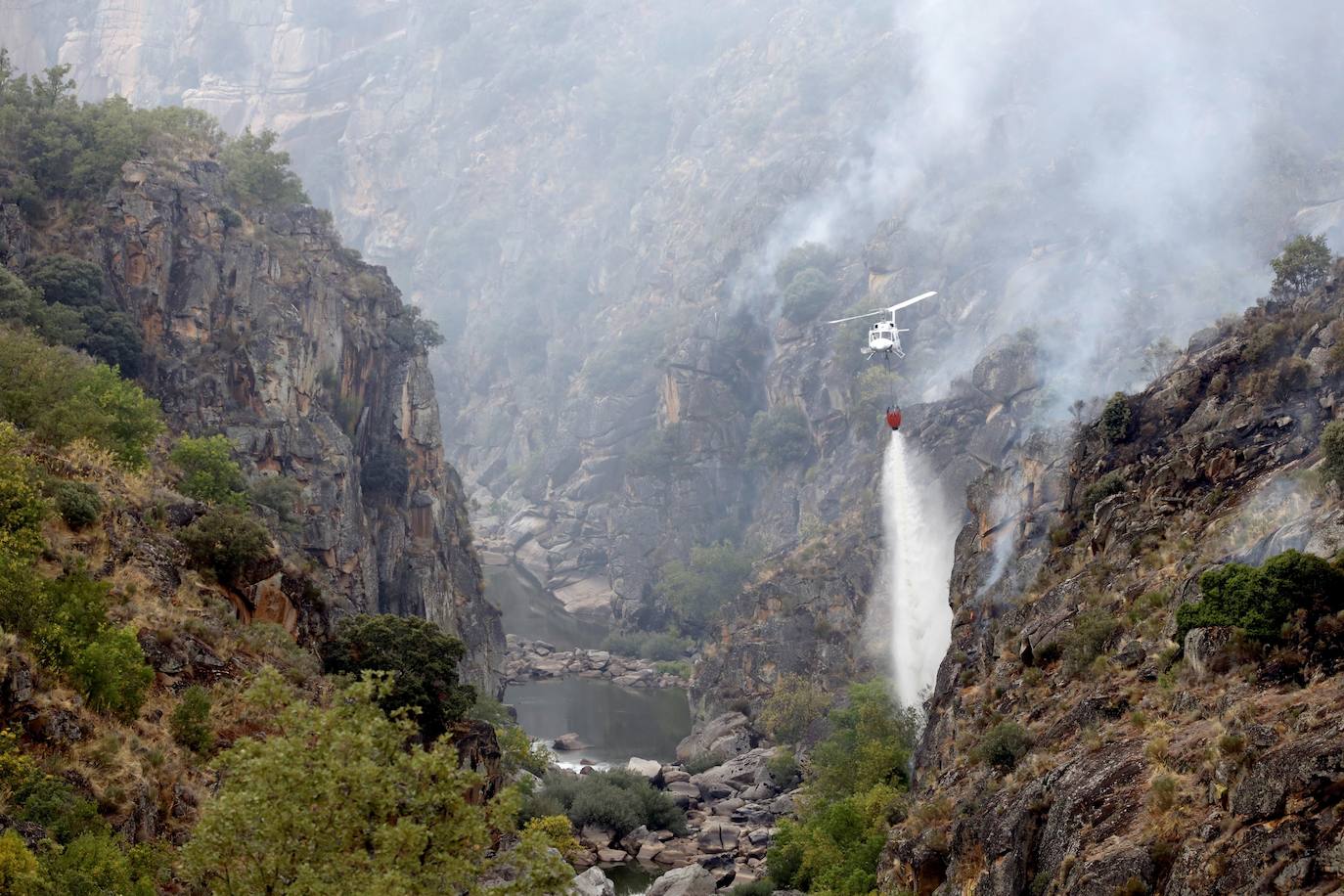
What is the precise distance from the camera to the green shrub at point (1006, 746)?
36.3 metres

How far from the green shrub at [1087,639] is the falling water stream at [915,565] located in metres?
48.9

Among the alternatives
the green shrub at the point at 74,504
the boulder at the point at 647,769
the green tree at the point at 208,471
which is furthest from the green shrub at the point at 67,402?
the boulder at the point at 647,769

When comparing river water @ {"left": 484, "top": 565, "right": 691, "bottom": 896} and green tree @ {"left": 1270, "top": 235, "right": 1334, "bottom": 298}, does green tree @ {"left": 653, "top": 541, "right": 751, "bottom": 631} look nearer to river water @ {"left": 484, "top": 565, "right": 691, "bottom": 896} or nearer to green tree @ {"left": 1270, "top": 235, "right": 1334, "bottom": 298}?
river water @ {"left": 484, "top": 565, "right": 691, "bottom": 896}

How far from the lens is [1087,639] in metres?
37.3

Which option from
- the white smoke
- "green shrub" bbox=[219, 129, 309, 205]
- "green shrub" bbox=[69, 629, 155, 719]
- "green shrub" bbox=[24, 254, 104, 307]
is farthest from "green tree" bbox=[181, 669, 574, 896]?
the white smoke

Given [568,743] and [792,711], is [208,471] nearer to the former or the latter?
[568,743]

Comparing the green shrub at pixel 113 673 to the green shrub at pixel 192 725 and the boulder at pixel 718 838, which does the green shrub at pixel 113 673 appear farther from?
the boulder at pixel 718 838

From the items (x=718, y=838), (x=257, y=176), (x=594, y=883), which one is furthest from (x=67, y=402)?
(x=257, y=176)

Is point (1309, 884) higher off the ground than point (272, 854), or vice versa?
point (272, 854)

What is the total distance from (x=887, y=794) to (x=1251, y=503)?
26.0 m

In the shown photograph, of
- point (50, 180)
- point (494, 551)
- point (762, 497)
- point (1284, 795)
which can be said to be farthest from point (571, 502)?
point (1284, 795)

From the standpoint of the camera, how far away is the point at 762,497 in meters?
174

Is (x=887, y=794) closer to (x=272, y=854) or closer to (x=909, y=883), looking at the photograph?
(x=909, y=883)

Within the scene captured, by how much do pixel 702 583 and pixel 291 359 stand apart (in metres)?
81.8
